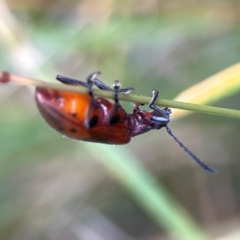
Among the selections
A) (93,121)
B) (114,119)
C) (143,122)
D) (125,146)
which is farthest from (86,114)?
(125,146)

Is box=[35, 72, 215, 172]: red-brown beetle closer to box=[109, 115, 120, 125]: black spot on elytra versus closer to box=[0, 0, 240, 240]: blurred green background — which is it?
box=[109, 115, 120, 125]: black spot on elytra

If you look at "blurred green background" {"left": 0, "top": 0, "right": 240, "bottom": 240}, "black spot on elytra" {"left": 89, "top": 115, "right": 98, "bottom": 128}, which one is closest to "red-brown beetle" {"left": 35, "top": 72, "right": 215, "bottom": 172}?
"black spot on elytra" {"left": 89, "top": 115, "right": 98, "bottom": 128}

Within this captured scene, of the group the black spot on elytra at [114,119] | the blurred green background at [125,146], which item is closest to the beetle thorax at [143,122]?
the black spot on elytra at [114,119]

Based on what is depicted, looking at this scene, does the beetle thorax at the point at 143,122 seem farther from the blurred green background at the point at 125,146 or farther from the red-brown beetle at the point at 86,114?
the blurred green background at the point at 125,146

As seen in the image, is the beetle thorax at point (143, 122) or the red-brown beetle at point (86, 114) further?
the beetle thorax at point (143, 122)

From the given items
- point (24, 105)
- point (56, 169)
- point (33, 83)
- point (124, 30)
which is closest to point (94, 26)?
point (124, 30)

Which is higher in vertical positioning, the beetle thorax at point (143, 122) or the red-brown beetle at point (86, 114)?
the beetle thorax at point (143, 122)
